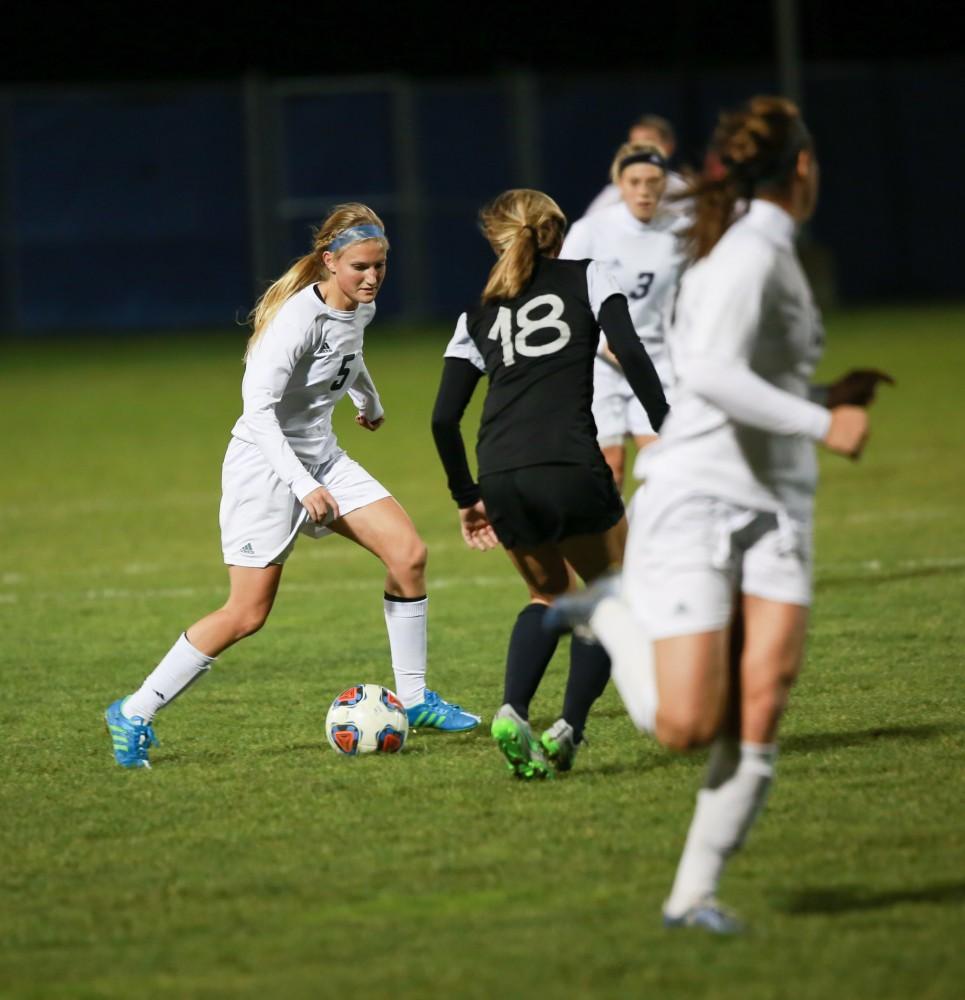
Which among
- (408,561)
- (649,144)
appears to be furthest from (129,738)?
(649,144)

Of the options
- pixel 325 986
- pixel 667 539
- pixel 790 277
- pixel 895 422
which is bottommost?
pixel 895 422

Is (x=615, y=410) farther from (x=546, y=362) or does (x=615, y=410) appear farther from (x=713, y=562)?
(x=713, y=562)

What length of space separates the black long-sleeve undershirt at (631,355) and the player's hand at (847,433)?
1.56 metres

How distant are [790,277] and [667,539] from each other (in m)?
0.65

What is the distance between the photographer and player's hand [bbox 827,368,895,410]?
4148 mm

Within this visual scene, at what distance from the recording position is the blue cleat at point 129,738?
623 centimetres

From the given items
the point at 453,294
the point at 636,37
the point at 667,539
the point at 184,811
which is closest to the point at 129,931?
the point at 184,811

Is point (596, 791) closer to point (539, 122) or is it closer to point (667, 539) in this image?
point (667, 539)

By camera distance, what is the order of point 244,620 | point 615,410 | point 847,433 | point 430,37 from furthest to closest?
point 430,37 < point 615,410 < point 244,620 < point 847,433

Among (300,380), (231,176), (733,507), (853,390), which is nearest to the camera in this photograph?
(853,390)

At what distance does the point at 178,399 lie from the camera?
20438mm

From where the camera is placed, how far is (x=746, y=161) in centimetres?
428

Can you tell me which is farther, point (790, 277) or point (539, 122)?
point (539, 122)

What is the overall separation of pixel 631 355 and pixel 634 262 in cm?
342
